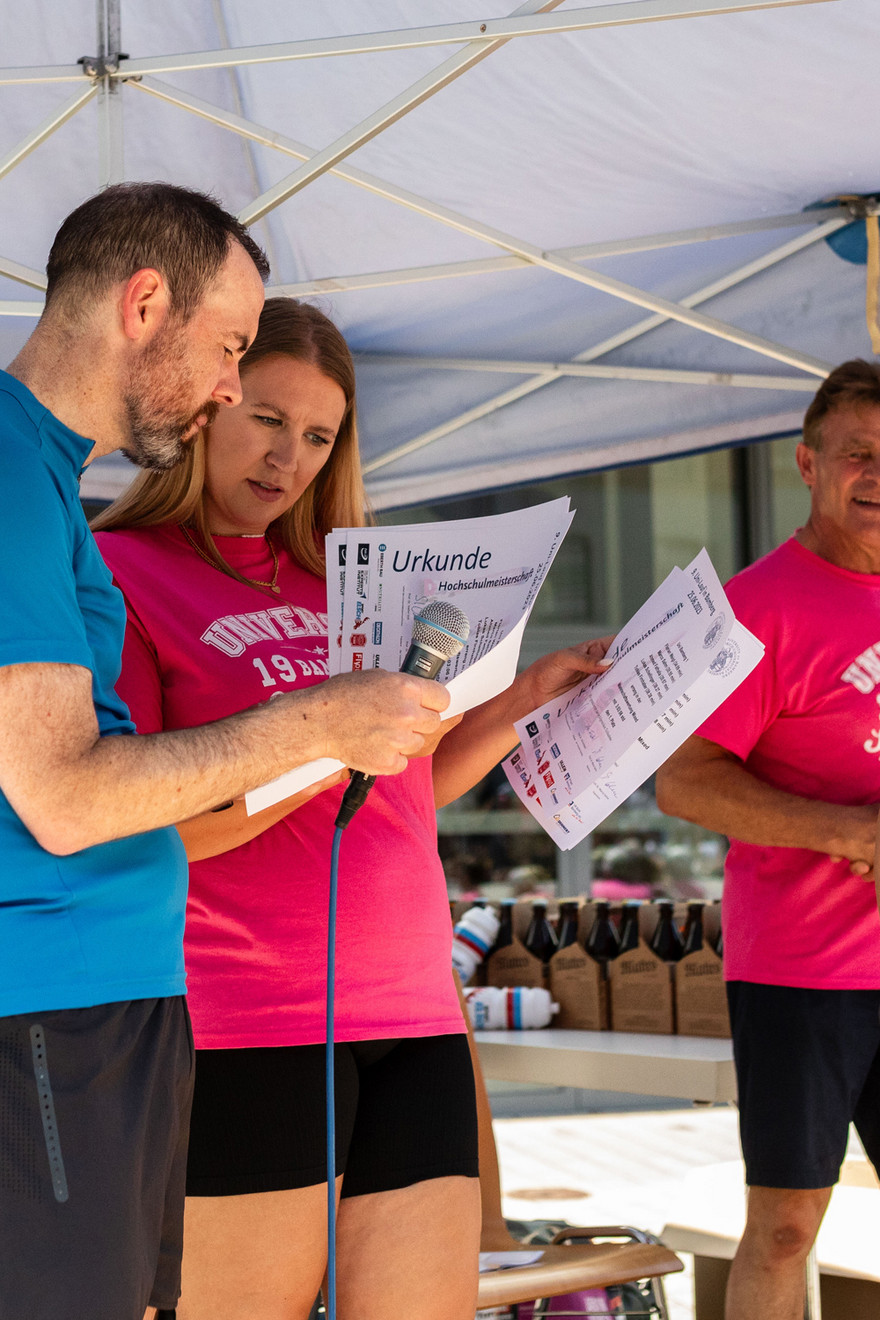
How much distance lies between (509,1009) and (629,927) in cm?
43

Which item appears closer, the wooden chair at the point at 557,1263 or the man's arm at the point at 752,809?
the man's arm at the point at 752,809

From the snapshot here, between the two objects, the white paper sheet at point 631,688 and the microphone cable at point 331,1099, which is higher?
the white paper sheet at point 631,688

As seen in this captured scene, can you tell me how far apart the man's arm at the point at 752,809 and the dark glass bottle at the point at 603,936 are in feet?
4.42

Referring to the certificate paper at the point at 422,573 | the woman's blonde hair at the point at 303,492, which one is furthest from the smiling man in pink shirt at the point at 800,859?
the certificate paper at the point at 422,573

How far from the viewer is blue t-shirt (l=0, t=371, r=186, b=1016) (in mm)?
1056

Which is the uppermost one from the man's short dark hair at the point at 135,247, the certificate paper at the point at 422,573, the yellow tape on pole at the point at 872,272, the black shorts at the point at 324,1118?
the yellow tape on pole at the point at 872,272

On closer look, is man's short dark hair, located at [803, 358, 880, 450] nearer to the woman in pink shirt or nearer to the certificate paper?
the woman in pink shirt

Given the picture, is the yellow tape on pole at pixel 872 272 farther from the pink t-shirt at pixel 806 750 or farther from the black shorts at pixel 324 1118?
the black shorts at pixel 324 1118

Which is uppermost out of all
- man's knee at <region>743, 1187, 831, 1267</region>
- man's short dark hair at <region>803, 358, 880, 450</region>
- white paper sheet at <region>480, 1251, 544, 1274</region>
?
man's short dark hair at <region>803, 358, 880, 450</region>

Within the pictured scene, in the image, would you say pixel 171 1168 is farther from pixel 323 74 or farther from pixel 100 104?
pixel 323 74

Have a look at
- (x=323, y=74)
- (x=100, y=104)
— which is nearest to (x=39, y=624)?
(x=100, y=104)

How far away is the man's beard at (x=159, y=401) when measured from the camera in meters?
1.23

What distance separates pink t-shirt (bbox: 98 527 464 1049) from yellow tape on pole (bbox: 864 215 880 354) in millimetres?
2067

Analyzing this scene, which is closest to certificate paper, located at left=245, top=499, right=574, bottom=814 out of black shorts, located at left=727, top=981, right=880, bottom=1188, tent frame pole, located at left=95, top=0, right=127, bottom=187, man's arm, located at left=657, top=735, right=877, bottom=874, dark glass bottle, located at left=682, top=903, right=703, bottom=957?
man's arm, located at left=657, top=735, right=877, bottom=874
